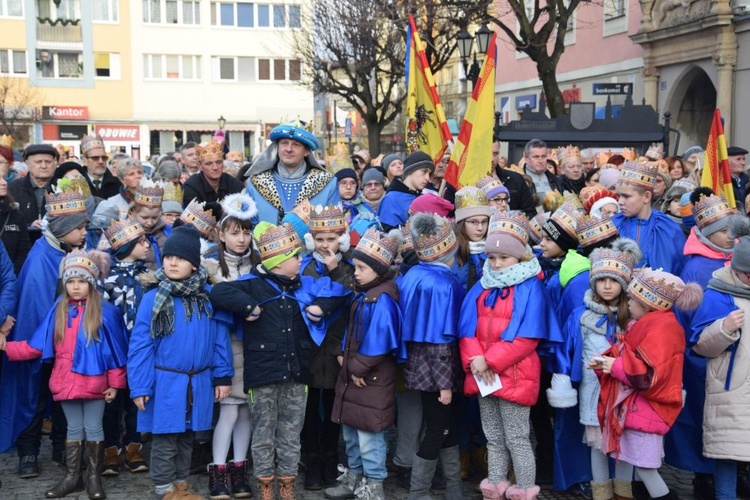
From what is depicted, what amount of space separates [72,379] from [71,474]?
0.67 meters

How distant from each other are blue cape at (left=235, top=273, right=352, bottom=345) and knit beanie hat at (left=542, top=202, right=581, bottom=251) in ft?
4.86

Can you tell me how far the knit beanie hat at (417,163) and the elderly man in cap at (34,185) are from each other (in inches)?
132

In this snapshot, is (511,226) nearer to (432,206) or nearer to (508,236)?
(508,236)

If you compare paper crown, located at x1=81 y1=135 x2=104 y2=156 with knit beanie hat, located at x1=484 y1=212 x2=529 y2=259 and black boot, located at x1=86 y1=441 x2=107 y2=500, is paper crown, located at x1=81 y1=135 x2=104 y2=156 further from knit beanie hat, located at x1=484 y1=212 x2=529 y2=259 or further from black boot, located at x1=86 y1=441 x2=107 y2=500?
knit beanie hat, located at x1=484 y1=212 x2=529 y2=259

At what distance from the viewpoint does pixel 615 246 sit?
552cm

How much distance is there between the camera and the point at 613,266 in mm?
5277

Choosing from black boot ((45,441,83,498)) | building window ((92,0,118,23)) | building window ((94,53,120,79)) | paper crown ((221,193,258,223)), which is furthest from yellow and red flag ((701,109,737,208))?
building window ((92,0,118,23))

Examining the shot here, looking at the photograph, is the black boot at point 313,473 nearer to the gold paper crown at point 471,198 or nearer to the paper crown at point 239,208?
the paper crown at point 239,208

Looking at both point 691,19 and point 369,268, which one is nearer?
point 369,268

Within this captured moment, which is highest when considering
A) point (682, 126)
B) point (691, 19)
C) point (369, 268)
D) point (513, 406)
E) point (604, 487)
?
point (691, 19)

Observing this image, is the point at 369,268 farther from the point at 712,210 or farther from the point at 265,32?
the point at 265,32

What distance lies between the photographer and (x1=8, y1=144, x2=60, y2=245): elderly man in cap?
8094 millimetres

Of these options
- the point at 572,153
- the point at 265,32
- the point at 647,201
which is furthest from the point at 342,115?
the point at 647,201

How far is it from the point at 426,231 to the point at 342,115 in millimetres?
63163
